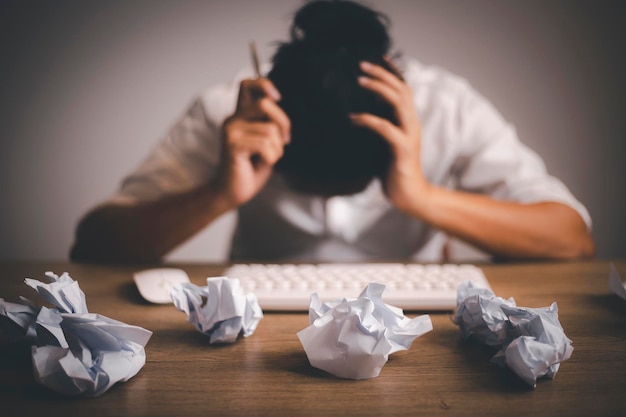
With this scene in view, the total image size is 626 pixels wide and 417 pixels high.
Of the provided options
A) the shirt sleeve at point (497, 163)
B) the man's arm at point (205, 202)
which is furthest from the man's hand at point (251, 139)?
the shirt sleeve at point (497, 163)

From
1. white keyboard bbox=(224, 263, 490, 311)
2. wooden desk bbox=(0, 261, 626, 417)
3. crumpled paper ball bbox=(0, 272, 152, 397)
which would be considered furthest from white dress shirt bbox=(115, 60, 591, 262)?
crumpled paper ball bbox=(0, 272, 152, 397)

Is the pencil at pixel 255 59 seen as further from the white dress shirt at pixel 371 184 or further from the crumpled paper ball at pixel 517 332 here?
the crumpled paper ball at pixel 517 332

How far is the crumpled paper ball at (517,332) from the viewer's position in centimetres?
36

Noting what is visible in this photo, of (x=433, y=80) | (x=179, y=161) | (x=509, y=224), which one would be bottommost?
(x=509, y=224)

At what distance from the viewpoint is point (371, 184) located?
994 mm

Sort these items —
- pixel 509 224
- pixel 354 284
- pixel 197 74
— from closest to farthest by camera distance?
pixel 354 284, pixel 509 224, pixel 197 74

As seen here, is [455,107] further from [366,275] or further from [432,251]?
[366,275]

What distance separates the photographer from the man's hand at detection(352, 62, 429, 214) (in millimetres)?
930

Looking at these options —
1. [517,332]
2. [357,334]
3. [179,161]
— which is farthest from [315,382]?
[179,161]

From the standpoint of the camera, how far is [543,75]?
40.0 inches

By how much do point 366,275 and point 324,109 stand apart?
416mm

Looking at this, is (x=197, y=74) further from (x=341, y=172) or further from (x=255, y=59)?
(x=341, y=172)

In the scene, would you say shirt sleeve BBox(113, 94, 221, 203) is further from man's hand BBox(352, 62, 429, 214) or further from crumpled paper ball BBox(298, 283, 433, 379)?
crumpled paper ball BBox(298, 283, 433, 379)

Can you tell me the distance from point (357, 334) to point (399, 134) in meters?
0.60
